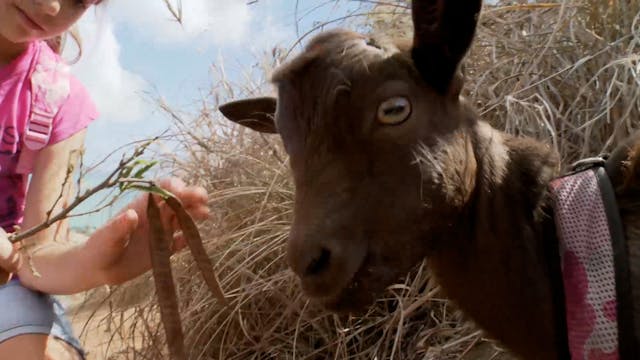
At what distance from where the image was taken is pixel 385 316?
3369mm

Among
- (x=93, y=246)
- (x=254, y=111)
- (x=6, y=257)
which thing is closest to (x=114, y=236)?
(x=93, y=246)

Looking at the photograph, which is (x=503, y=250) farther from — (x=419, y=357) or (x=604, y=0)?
(x=604, y=0)

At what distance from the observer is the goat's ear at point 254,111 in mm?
2432

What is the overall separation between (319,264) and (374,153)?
31cm

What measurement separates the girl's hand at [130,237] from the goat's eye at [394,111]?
0.68 m

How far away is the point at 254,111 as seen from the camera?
2.46 metres

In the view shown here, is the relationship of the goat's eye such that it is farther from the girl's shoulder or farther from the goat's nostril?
the girl's shoulder

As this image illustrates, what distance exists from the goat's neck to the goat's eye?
26cm

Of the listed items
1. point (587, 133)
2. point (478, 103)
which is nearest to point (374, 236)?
point (587, 133)

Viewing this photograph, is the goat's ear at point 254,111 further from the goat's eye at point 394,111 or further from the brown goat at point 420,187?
the goat's eye at point 394,111

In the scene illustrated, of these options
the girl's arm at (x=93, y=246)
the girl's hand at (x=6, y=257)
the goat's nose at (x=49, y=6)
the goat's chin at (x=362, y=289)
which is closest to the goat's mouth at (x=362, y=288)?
the goat's chin at (x=362, y=289)

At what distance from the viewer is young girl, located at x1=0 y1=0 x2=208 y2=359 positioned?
86.4 inches

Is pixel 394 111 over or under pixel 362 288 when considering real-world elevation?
over

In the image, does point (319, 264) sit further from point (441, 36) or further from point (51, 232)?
point (51, 232)
